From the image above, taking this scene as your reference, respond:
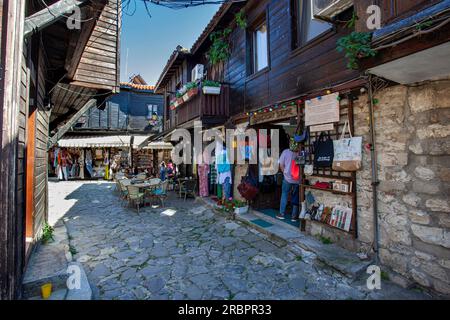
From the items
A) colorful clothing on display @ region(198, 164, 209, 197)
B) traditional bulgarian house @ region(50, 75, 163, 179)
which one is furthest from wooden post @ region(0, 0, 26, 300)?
traditional bulgarian house @ region(50, 75, 163, 179)

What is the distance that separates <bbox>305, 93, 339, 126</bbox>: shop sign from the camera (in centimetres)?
472

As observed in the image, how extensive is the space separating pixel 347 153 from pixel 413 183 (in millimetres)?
1122

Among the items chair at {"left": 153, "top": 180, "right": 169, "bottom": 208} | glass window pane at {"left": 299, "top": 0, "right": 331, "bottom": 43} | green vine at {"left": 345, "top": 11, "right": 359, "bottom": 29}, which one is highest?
glass window pane at {"left": 299, "top": 0, "right": 331, "bottom": 43}

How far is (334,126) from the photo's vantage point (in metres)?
4.83

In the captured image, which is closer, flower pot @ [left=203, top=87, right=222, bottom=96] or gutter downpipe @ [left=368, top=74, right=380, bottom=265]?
gutter downpipe @ [left=368, top=74, right=380, bottom=265]

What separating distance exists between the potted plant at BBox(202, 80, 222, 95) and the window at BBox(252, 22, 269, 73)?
1.45 m

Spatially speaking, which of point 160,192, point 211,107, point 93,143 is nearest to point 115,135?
point 93,143

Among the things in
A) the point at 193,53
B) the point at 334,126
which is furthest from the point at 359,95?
the point at 193,53

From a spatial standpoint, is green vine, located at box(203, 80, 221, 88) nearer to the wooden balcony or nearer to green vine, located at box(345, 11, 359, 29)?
the wooden balcony

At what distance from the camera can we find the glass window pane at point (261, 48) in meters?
7.37

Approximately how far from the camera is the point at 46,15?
10.7ft

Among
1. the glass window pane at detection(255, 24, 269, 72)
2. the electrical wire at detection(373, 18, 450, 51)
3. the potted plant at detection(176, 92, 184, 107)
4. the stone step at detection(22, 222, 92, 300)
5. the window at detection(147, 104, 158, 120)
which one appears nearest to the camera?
the electrical wire at detection(373, 18, 450, 51)
